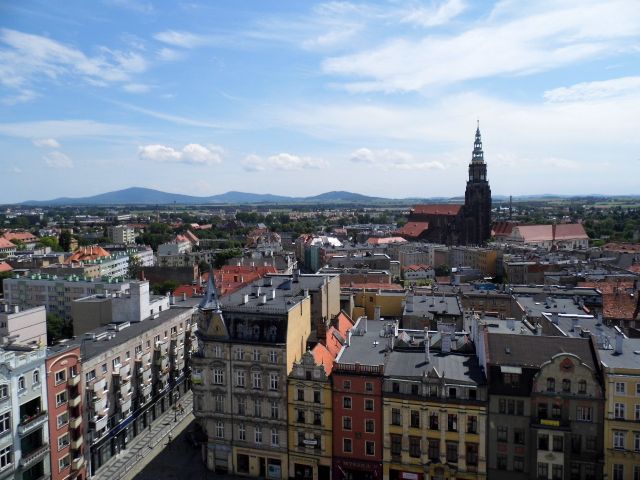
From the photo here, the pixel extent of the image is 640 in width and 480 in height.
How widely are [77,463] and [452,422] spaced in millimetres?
31414

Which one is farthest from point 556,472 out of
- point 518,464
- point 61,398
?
point 61,398

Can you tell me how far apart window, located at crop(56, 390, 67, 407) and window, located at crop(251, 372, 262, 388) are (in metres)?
15.5

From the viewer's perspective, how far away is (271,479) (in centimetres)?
→ 4891

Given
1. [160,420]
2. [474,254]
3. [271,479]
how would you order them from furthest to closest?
1. [474,254]
2. [160,420]
3. [271,479]

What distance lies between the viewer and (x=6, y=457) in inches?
1529

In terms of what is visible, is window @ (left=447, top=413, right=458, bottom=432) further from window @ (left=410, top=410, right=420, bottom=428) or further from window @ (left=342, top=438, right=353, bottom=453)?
window @ (left=342, top=438, right=353, bottom=453)

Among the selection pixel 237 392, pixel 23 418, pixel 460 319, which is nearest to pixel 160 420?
pixel 237 392

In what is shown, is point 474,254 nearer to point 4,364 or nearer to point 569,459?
point 569,459

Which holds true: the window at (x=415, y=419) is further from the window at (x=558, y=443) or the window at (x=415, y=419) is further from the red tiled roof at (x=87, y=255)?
the red tiled roof at (x=87, y=255)

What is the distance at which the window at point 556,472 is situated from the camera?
41250 mm

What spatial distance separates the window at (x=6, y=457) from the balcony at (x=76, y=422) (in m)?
6.60

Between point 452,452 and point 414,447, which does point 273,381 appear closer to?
point 414,447

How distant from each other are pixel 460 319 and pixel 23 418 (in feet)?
149

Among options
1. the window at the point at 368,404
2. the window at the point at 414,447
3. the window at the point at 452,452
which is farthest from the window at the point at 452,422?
the window at the point at 368,404
